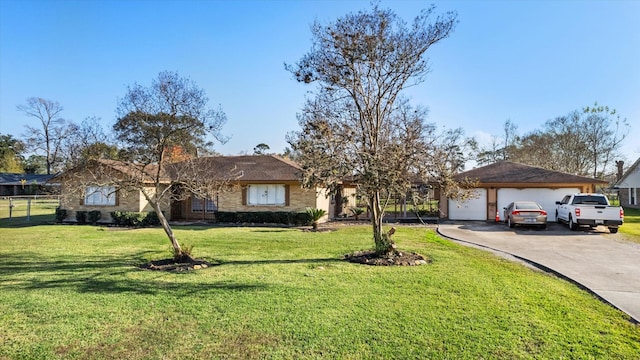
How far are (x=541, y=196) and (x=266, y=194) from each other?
50.5 ft

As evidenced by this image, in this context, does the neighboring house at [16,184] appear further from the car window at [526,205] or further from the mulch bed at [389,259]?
the car window at [526,205]

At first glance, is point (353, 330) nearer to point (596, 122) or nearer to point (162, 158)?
point (162, 158)

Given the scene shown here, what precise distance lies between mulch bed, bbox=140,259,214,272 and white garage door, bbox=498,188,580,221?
18.3 meters

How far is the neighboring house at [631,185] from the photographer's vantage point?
109 feet

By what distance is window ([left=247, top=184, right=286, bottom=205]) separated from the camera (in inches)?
860

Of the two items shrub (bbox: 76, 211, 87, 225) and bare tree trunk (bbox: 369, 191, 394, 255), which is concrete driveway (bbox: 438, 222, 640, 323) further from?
shrub (bbox: 76, 211, 87, 225)

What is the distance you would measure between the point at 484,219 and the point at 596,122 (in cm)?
2534

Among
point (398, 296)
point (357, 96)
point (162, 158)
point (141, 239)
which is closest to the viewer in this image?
point (398, 296)

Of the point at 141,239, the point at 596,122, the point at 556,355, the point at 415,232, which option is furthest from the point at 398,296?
the point at 596,122

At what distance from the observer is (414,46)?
10742 mm

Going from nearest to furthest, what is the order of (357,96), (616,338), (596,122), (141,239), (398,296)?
(616,338), (398,296), (357,96), (141,239), (596,122)

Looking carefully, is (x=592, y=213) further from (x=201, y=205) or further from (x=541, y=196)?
(x=201, y=205)

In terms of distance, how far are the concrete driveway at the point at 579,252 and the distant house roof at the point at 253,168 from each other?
8.96 meters

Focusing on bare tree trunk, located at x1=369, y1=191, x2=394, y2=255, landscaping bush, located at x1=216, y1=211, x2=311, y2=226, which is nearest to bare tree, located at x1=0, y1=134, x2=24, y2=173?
landscaping bush, located at x1=216, y1=211, x2=311, y2=226
